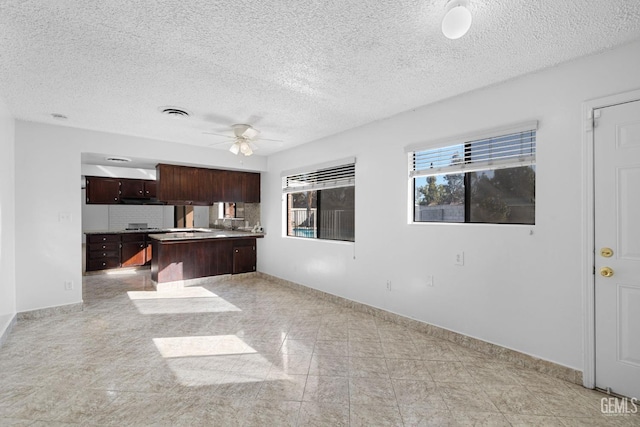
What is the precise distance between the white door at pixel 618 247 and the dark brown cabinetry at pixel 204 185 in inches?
210

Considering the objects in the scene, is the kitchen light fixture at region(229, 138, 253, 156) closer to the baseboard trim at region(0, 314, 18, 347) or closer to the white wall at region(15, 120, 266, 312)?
the white wall at region(15, 120, 266, 312)

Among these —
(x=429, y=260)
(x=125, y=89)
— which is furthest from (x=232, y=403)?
(x=125, y=89)

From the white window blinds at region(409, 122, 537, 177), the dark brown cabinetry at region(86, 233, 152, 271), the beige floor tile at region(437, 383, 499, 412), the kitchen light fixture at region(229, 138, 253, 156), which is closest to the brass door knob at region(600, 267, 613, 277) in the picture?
the white window blinds at region(409, 122, 537, 177)

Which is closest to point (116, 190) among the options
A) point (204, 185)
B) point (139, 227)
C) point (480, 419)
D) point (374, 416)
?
point (139, 227)

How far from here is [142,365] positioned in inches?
106

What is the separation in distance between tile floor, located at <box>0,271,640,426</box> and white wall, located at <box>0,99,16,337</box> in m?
0.33

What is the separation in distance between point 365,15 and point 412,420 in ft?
8.26

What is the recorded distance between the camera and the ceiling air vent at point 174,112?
3.49 metres

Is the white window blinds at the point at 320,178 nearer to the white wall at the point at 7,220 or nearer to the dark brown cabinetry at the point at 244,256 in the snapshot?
the dark brown cabinetry at the point at 244,256

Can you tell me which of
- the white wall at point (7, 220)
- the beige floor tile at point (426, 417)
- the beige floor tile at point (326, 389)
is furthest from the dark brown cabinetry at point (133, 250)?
the beige floor tile at point (426, 417)

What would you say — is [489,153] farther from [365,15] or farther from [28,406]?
[28,406]

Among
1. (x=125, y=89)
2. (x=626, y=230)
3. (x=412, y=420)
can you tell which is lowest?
(x=412, y=420)

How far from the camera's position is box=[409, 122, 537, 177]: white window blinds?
108 inches

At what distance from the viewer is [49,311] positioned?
13.1 ft
